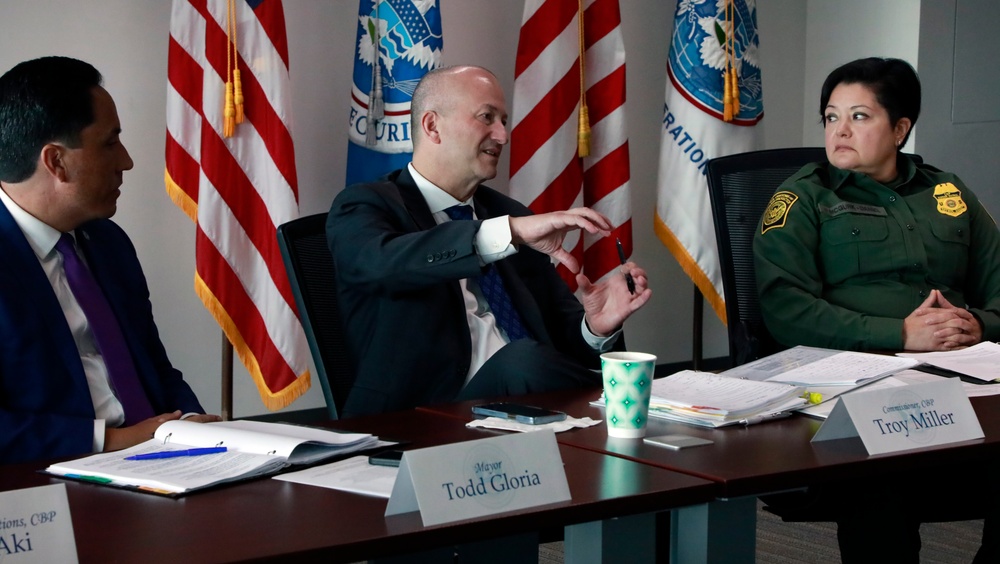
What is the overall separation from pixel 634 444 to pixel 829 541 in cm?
182

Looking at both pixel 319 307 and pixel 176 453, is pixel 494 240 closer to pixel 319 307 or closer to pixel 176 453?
A: pixel 319 307

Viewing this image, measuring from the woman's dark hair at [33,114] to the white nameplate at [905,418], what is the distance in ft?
4.19

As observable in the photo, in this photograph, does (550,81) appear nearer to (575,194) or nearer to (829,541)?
(575,194)

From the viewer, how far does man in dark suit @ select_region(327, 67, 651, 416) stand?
75.9 inches

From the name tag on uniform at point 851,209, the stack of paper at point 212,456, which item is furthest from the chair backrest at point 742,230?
the stack of paper at point 212,456

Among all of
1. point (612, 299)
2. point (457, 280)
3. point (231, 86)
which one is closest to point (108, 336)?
point (457, 280)

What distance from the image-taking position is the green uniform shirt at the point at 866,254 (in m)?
2.37

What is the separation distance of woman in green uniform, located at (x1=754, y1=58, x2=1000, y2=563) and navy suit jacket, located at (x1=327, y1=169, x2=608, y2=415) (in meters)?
0.53

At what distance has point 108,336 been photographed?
1.76 meters

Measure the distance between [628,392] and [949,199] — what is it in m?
1.67

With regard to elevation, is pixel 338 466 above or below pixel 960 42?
below

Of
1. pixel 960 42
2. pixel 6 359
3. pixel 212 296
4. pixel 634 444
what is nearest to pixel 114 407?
pixel 6 359

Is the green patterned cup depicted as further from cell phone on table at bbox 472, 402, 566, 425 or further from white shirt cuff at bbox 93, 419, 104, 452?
white shirt cuff at bbox 93, 419, 104, 452

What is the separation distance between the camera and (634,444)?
→ 1.28 m
